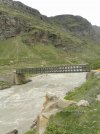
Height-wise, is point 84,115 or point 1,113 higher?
point 84,115

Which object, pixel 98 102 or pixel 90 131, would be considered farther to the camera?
pixel 98 102

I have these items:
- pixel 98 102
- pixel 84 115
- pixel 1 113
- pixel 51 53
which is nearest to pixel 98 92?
pixel 98 102

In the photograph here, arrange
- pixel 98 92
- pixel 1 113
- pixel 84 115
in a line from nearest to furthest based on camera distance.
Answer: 1. pixel 84 115
2. pixel 98 92
3. pixel 1 113

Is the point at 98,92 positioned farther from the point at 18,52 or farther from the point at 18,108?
the point at 18,52

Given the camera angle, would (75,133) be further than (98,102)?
No

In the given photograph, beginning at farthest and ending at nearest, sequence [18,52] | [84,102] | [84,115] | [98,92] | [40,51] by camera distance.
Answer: [40,51] → [18,52] → [98,92] → [84,102] → [84,115]

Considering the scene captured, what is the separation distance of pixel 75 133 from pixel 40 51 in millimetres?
163568

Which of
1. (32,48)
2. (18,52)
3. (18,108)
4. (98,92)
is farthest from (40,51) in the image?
(98,92)

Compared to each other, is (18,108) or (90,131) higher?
(90,131)

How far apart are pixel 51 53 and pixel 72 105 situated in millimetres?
159761

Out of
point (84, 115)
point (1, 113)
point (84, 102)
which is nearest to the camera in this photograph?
point (84, 115)

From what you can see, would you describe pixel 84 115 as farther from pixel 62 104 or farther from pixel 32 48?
pixel 32 48

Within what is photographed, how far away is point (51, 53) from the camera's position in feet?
600

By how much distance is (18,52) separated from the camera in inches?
6663
